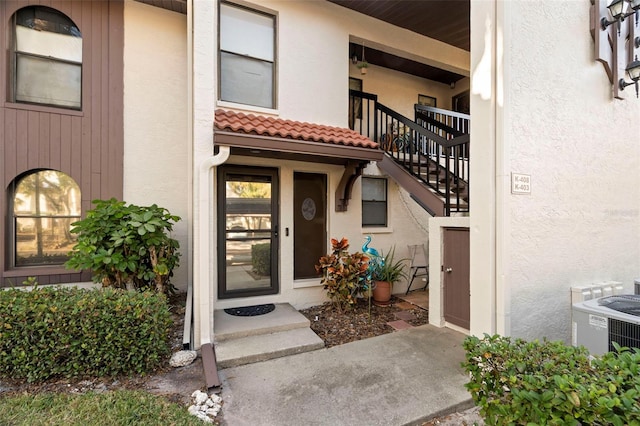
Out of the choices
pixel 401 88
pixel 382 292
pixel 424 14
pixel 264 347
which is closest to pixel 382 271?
pixel 382 292

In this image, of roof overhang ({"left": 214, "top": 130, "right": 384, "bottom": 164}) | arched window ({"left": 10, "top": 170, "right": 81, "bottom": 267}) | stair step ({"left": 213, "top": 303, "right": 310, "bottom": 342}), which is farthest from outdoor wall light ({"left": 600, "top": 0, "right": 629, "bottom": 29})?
arched window ({"left": 10, "top": 170, "right": 81, "bottom": 267})

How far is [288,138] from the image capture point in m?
4.23

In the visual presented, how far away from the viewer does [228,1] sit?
16.3 feet

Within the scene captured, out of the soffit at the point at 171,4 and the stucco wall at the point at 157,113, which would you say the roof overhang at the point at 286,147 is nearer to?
the stucco wall at the point at 157,113

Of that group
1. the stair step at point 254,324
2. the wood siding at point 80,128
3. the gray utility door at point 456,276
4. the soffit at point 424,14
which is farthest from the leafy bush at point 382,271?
the soffit at point 424,14

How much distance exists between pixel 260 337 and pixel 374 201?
3.63 meters

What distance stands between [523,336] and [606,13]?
374 centimetres

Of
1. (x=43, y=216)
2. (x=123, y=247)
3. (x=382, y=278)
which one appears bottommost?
(x=382, y=278)

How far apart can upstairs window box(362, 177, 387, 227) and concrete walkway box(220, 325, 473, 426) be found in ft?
9.42

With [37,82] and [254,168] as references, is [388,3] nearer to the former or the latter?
[254,168]

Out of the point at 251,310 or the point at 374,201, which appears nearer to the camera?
the point at 251,310

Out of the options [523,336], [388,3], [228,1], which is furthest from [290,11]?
[523,336]

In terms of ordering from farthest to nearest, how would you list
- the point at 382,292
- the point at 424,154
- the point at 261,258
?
1. the point at 424,154
2. the point at 382,292
3. the point at 261,258

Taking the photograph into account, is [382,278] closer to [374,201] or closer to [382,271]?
[382,271]
